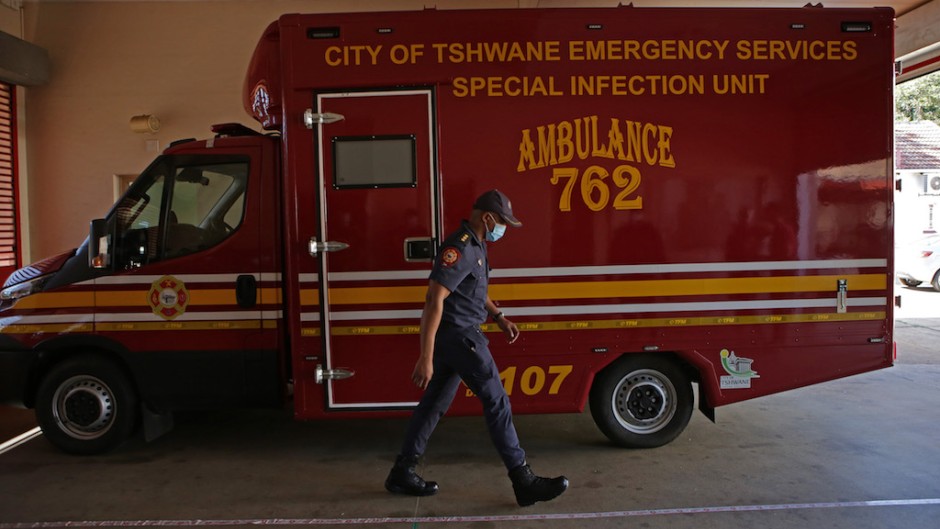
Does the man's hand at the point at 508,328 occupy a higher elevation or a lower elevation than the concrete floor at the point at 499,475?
higher

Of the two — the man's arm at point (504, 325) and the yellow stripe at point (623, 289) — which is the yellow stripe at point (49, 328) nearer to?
the yellow stripe at point (623, 289)

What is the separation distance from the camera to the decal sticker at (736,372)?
4.79 m

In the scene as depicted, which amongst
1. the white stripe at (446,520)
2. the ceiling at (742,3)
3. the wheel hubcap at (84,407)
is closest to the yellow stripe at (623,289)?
the white stripe at (446,520)

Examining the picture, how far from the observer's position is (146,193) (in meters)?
4.93

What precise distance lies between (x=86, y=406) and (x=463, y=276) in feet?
10.7

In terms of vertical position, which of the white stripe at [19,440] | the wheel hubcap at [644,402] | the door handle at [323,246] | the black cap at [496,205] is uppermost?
the black cap at [496,205]

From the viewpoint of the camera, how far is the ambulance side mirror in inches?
185

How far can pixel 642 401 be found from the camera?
496cm

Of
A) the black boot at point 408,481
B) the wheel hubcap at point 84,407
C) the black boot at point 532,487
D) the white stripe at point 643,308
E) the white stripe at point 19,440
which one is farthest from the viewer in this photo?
the white stripe at point 19,440

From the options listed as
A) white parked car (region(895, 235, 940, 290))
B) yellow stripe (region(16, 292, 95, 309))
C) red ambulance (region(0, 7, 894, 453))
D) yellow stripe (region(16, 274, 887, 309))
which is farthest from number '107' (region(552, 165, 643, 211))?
white parked car (region(895, 235, 940, 290))

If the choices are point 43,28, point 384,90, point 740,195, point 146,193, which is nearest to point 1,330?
point 146,193

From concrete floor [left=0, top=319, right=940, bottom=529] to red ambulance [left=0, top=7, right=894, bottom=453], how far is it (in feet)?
1.66

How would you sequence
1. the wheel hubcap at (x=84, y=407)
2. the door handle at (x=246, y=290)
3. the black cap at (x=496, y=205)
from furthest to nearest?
the wheel hubcap at (x=84, y=407) → the door handle at (x=246, y=290) → the black cap at (x=496, y=205)

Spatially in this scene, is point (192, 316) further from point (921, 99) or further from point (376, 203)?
point (921, 99)
